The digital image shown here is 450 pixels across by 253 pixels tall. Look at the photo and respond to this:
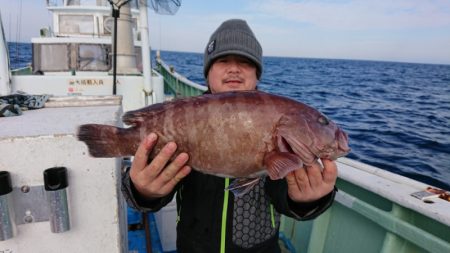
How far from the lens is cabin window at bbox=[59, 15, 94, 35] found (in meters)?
10.1

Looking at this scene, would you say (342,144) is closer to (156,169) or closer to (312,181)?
(312,181)

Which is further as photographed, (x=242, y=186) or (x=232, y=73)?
(x=232, y=73)

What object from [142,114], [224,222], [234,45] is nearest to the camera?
[142,114]

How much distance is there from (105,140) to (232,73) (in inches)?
40.3

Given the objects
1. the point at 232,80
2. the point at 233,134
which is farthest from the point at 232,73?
the point at 233,134

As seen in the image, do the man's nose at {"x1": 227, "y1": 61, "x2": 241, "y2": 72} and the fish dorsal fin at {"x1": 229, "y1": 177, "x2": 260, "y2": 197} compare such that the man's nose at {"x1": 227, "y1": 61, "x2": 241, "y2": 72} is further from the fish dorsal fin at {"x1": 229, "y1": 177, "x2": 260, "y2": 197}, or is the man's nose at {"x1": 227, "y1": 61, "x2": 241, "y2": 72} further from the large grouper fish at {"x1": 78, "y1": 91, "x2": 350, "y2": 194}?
the fish dorsal fin at {"x1": 229, "y1": 177, "x2": 260, "y2": 197}

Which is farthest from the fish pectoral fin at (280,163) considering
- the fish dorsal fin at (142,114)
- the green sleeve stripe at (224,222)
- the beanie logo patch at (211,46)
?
the beanie logo patch at (211,46)

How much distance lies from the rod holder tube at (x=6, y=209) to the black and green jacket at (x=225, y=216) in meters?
0.85

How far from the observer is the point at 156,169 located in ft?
5.45

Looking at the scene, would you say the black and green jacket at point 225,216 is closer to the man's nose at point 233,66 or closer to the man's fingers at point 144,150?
the man's fingers at point 144,150

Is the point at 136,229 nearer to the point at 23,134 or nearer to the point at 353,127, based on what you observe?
the point at 23,134

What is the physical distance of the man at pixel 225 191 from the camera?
5.57 ft

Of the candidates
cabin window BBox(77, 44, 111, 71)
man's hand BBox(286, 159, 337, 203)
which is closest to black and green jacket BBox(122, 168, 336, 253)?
man's hand BBox(286, 159, 337, 203)

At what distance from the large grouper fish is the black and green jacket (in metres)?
0.39
